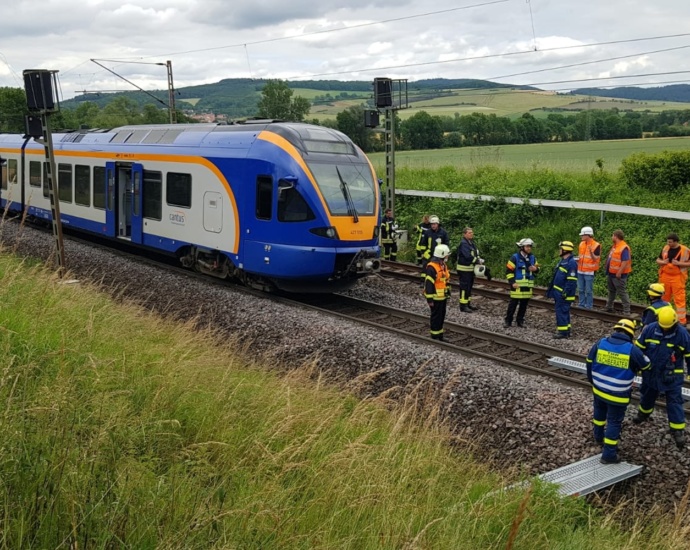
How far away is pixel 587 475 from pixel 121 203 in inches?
567

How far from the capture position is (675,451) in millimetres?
6941

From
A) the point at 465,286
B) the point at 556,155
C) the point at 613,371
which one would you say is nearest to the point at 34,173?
the point at 465,286

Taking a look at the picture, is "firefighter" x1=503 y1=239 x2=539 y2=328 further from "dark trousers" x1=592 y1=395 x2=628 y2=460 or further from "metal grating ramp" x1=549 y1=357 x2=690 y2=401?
"dark trousers" x1=592 y1=395 x2=628 y2=460

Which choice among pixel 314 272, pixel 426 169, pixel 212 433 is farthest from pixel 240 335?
pixel 426 169

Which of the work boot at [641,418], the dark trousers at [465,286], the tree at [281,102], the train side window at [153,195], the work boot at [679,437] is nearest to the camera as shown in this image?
the work boot at [679,437]

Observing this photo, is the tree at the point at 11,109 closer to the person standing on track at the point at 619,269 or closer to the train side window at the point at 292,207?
the train side window at the point at 292,207

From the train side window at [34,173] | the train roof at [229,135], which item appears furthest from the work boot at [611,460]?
the train side window at [34,173]

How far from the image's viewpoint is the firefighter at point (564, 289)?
37.5 feet

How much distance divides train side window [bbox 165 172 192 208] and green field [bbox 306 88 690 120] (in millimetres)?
22695

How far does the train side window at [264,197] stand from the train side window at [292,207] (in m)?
0.25

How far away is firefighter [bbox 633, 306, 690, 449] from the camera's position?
7.19 m

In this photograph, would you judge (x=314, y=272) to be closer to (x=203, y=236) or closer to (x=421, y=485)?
(x=203, y=236)

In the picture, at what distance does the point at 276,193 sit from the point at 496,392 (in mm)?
6070

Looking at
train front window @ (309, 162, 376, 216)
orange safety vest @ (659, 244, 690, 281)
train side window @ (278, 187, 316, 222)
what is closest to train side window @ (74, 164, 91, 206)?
train side window @ (278, 187, 316, 222)
